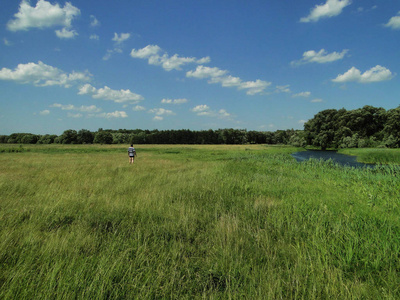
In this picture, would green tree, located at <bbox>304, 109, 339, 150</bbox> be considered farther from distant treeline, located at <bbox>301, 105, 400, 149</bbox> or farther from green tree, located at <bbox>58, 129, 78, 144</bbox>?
green tree, located at <bbox>58, 129, 78, 144</bbox>

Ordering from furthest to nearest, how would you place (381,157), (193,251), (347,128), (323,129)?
(323,129) < (347,128) < (381,157) < (193,251)

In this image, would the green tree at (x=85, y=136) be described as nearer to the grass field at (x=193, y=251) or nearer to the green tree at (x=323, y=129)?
the green tree at (x=323, y=129)

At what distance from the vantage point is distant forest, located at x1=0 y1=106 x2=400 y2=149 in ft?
204

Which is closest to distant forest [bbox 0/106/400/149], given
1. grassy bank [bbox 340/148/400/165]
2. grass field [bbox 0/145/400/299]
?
grassy bank [bbox 340/148/400/165]

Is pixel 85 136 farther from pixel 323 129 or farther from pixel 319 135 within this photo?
pixel 323 129

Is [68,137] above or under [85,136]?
under

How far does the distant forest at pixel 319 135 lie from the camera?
2452 inches

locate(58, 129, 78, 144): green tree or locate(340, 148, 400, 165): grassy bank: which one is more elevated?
locate(58, 129, 78, 144): green tree

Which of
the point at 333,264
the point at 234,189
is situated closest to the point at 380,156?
the point at 234,189

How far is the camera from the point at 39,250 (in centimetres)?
365

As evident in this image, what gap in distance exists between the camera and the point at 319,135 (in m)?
76.6

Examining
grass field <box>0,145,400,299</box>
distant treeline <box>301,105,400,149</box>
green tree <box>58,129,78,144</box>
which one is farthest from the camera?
green tree <box>58,129,78,144</box>

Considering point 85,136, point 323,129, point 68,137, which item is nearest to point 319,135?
point 323,129

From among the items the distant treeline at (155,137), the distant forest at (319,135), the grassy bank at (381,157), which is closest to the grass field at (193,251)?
the grassy bank at (381,157)
